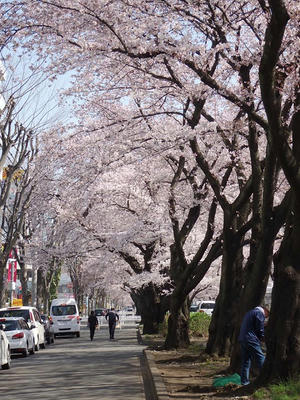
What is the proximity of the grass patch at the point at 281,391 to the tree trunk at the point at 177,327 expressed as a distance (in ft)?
49.8

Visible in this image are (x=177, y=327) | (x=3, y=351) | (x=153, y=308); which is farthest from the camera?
(x=153, y=308)

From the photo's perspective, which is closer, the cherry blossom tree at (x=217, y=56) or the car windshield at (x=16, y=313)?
the cherry blossom tree at (x=217, y=56)

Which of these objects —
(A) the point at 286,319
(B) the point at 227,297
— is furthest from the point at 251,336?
(B) the point at 227,297

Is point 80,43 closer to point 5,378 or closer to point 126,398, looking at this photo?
point 126,398

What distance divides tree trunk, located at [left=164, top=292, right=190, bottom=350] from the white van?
1969cm

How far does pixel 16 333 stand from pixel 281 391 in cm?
1723

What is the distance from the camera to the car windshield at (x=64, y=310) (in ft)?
152

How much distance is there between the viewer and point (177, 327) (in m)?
27.3

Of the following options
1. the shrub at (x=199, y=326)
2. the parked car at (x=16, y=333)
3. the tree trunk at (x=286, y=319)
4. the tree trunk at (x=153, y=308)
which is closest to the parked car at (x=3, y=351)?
the parked car at (x=16, y=333)

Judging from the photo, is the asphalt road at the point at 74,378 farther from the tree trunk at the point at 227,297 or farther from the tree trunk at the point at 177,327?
the tree trunk at the point at 227,297

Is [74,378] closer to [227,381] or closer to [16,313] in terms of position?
[227,381]

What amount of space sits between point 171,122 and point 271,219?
1493 centimetres

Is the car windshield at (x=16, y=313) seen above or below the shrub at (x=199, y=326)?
above

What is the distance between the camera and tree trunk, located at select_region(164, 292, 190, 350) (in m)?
26.9
